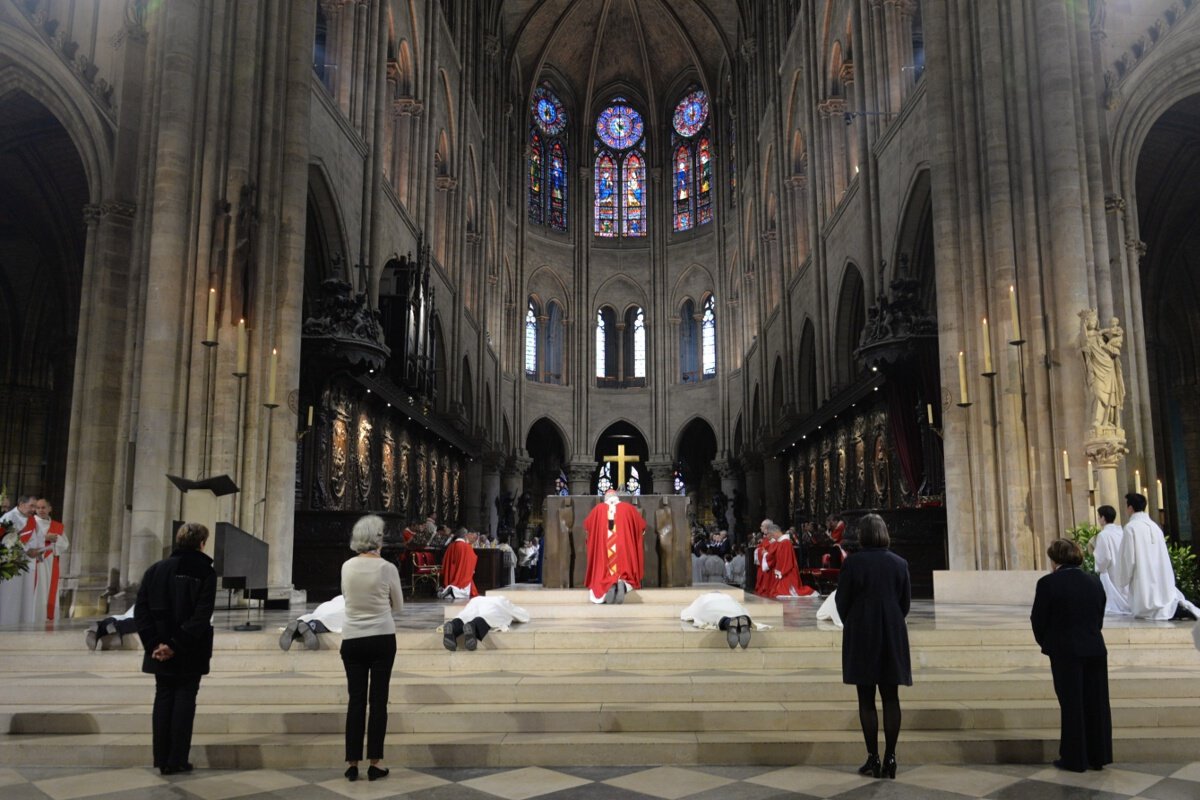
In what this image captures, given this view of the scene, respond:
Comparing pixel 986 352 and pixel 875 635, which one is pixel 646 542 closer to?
pixel 986 352

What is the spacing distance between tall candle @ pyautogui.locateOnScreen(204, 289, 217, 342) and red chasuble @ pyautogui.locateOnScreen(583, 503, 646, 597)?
5.31 metres

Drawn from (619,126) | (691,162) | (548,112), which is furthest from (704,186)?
(548,112)

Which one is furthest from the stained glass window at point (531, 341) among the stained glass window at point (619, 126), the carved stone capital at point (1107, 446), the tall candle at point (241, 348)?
the carved stone capital at point (1107, 446)

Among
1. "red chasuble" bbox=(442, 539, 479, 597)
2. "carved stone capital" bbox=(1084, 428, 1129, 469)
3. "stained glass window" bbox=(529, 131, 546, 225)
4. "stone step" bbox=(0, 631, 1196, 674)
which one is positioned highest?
"stained glass window" bbox=(529, 131, 546, 225)

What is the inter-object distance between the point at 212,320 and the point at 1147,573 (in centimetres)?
1087

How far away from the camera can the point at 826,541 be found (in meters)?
17.9

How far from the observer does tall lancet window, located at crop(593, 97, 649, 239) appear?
4616 cm

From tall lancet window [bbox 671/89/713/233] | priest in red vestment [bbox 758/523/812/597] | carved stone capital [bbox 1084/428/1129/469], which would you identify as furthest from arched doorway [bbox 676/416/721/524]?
carved stone capital [bbox 1084/428/1129/469]

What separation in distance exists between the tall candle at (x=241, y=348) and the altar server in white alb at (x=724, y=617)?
6.42 metres

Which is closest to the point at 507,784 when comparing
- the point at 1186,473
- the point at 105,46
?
the point at 105,46

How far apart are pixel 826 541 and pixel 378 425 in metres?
9.44

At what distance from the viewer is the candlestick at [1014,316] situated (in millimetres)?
12484

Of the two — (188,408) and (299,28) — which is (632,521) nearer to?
(188,408)

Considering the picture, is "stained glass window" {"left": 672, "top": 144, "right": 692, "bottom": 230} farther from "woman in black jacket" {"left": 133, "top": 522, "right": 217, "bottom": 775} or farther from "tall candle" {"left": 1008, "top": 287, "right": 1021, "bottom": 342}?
"woman in black jacket" {"left": 133, "top": 522, "right": 217, "bottom": 775}
